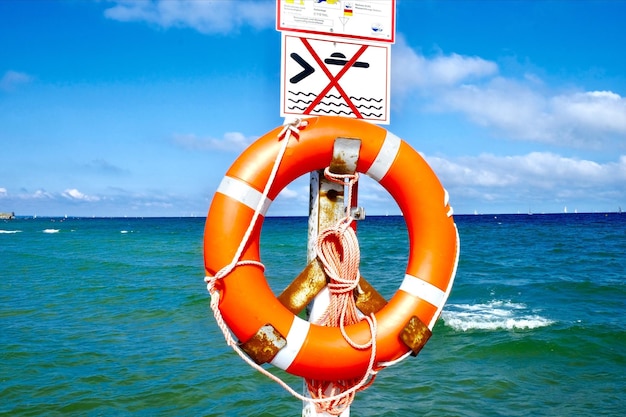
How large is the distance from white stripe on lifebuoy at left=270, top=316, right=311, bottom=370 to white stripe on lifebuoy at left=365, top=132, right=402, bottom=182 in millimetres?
752

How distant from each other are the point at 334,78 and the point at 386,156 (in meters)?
0.45

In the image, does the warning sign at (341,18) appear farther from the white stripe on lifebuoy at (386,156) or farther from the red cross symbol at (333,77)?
the white stripe on lifebuoy at (386,156)

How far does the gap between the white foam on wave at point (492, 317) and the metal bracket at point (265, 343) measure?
7107mm

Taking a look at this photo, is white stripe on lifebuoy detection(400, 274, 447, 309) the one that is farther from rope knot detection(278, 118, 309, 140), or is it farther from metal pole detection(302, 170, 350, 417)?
rope knot detection(278, 118, 309, 140)

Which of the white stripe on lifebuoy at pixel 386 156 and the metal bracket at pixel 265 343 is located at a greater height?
the white stripe on lifebuoy at pixel 386 156

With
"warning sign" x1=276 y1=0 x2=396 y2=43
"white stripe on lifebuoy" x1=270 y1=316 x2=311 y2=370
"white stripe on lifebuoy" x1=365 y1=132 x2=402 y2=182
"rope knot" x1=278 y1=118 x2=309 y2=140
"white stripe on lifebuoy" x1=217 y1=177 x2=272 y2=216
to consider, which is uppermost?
"warning sign" x1=276 y1=0 x2=396 y2=43

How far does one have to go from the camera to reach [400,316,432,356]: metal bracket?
2.19 meters

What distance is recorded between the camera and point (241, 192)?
2186 mm

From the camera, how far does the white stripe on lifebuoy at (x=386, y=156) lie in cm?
229

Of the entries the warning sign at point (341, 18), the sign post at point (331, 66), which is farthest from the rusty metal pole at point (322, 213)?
the warning sign at point (341, 18)

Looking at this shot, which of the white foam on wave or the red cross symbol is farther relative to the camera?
the white foam on wave

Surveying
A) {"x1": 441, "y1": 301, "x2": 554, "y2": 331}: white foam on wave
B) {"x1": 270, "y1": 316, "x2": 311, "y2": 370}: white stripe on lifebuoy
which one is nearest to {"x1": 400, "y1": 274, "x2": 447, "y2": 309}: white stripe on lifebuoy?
{"x1": 270, "y1": 316, "x2": 311, "y2": 370}: white stripe on lifebuoy

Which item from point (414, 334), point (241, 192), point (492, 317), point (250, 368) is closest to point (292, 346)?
point (414, 334)

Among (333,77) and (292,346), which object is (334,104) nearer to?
(333,77)
